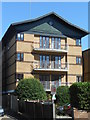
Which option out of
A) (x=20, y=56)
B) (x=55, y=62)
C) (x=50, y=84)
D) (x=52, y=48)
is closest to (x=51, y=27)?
(x=52, y=48)

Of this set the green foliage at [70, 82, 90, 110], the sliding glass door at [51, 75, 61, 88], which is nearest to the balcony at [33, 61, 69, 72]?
the sliding glass door at [51, 75, 61, 88]

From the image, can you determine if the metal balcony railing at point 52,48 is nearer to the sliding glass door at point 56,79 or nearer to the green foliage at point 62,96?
the sliding glass door at point 56,79

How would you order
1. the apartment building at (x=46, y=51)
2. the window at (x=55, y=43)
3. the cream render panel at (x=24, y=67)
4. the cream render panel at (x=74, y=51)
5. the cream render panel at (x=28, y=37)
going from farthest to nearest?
the cream render panel at (x=74, y=51), the window at (x=55, y=43), the cream render panel at (x=28, y=37), the apartment building at (x=46, y=51), the cream render panel at (x=24, y=67)

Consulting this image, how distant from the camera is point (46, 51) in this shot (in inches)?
1512

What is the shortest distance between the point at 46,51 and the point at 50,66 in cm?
237

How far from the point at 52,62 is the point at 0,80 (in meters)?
11.3

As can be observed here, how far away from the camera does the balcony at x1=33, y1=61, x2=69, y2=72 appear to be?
37688 millimetres

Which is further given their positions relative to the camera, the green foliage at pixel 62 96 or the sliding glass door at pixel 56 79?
the sliding glass door at pixel 56 79

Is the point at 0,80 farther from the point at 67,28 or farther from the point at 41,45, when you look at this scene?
the point at 67,28

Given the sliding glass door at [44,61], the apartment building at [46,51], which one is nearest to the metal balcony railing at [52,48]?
the apartment building at [46,51]

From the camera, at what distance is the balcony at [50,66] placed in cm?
3769

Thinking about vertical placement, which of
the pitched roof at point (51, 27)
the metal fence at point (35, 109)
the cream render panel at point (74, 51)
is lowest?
the metal fence at point (35, 109)

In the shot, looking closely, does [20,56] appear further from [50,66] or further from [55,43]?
[55,43]

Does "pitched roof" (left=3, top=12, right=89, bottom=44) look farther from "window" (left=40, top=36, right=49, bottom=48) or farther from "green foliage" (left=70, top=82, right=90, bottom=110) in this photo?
"green foliage" (left=70, top=82, right=90, bottom=110)
